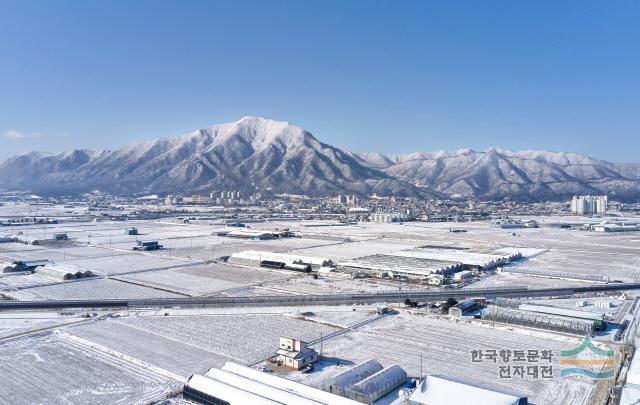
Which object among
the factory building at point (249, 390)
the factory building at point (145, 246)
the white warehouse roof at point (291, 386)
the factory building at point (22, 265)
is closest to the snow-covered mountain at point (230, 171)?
the factory building at point (145, 246)

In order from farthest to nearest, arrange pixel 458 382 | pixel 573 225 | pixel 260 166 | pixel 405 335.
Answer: pixel 260 166
pixel 573 225
pixel 405 335
pixel 458 382

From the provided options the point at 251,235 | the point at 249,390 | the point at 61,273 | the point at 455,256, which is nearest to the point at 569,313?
the point at 249,390

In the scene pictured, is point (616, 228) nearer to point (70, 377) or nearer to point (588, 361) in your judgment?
point (588, 361)

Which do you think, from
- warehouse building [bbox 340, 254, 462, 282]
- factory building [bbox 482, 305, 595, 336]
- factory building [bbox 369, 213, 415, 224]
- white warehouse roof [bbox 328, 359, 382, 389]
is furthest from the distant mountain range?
white warehouse roof [bbox 328, 359, 382, 389]

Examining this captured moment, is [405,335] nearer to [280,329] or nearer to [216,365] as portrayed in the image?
[280,329]

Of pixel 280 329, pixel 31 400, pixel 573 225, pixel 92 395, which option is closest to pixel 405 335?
pixel 280 329

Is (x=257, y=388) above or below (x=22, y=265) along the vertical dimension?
below
